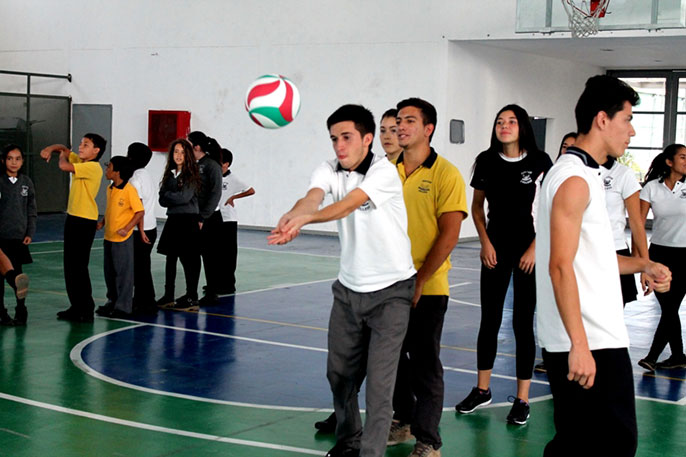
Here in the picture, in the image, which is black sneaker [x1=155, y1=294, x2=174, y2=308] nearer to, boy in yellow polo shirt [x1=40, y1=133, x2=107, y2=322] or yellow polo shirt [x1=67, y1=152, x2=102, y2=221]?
boy in yellow polo shirt [x1=40, y1=133, x2=107, y2=322]

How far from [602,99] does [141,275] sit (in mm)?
7475

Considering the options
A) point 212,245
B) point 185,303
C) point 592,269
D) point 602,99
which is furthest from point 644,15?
point 592,269

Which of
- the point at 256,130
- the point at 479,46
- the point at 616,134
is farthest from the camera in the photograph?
the point at 256,130

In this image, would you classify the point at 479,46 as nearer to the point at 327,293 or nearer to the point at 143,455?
the point at 327,293

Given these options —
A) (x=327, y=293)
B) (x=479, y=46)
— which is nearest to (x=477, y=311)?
(x=327, y=293)

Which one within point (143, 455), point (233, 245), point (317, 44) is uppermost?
point (317, 44)

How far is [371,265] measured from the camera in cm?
507

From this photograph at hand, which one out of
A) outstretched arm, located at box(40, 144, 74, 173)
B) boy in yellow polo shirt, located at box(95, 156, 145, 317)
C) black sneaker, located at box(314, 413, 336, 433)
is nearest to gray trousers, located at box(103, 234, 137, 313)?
boy in yellow polo shirt, located at box(95, 156, 145, 317)

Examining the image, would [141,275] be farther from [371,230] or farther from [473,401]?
[371,230]

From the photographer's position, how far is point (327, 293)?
1247 centimetres

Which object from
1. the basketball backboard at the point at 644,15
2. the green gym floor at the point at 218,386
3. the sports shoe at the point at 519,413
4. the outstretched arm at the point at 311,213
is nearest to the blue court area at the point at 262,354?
the green gym floor at the point at 218,386

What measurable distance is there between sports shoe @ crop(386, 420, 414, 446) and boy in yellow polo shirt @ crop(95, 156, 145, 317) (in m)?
4.89

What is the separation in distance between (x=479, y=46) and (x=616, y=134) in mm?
16506

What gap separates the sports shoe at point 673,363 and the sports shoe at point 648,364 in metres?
0.11
